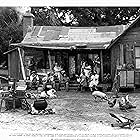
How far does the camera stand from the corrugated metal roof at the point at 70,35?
1577 cm

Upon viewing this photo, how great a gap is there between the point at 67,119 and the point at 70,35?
955 centimetres

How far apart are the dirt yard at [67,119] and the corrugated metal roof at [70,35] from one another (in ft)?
19.2

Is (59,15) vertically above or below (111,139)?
above

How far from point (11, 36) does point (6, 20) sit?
122 cm

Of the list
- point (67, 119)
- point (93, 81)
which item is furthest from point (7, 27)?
point (67, 119)

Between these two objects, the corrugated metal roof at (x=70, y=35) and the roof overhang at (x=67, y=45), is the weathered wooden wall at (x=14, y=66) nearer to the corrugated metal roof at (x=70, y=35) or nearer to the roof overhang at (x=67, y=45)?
the corrugated metal roof at (x=70, y=35)

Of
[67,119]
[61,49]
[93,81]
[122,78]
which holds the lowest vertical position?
[67,119]

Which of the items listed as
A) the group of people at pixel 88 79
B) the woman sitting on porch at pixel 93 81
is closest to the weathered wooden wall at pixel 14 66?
the group of people at pixel 88 79

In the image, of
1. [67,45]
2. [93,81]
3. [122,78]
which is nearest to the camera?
[122,78]

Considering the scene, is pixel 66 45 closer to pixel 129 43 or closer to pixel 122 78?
pixel 129 43

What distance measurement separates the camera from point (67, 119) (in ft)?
25.6
